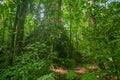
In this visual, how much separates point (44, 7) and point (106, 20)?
5.49m

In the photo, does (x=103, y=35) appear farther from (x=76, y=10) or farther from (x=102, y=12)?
(x=76, y=10)

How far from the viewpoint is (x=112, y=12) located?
4395 mm

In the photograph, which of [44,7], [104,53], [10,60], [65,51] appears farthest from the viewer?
[65,51]

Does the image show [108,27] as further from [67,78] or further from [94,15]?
[67,78]

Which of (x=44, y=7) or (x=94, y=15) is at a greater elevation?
(x=44, y=7)

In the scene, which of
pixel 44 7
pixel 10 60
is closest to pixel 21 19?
pixel 10 60

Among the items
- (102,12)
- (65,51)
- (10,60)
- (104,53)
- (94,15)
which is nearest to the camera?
(104,53)

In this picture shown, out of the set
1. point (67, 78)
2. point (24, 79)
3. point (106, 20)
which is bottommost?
point (67, 78)

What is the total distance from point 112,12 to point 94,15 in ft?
1.87

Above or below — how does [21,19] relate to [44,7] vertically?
below

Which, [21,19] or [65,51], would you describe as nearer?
[21,19]

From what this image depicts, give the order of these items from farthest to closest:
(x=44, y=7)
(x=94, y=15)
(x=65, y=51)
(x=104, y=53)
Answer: (x=65, y=51) → (x=44, y=7) → (x=94, y=15) → (x=104, y=53)

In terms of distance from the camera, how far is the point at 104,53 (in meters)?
4.24

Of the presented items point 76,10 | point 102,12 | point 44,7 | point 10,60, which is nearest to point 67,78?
point 10,60
